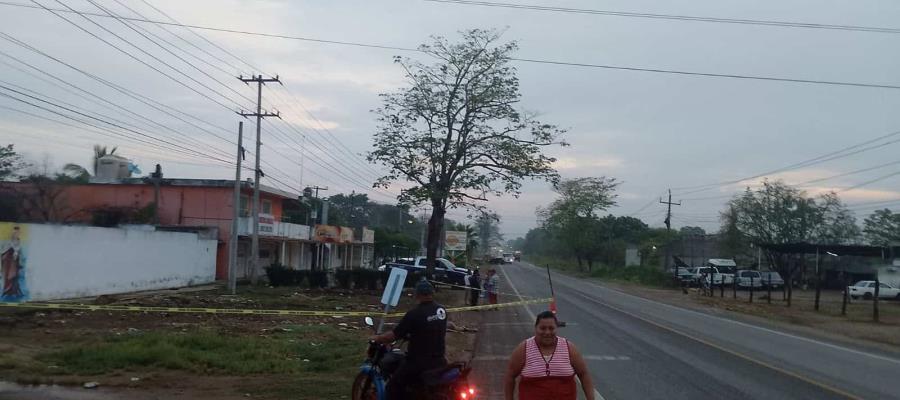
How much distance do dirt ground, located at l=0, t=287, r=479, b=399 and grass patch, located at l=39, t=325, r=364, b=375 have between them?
133 millimetres

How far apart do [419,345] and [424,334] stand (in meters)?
0.12

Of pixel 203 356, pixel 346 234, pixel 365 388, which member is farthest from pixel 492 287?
pixel 346 234

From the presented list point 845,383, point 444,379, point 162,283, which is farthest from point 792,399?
point 162,283

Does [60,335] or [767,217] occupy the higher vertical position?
[767,217]

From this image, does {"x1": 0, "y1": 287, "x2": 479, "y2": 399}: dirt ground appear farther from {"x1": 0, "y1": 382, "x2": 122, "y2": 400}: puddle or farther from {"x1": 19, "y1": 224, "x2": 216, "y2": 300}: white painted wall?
{"x1": 19, "y1": 224, "x2": 216, "y2": 300}: white painted wall

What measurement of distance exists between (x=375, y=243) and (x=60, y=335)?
57697 mm

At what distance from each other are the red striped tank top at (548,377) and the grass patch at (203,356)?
716cm

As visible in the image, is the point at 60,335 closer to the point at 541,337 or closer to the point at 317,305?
the point at 317,305

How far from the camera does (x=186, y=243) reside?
3931 centimetres

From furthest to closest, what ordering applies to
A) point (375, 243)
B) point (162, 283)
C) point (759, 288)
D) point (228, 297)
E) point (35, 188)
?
point (375, 243) < point (759, 288) < point (35, 188) < point (162, 283) < point (228, 297)

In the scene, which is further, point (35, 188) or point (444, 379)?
point (35, 188)

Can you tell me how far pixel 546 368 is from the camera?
20.7 ft

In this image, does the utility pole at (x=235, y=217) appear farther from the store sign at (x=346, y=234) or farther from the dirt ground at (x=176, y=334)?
the store sign at (x=346, y=234)

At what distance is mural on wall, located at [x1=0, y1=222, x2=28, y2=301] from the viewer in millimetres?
24594
